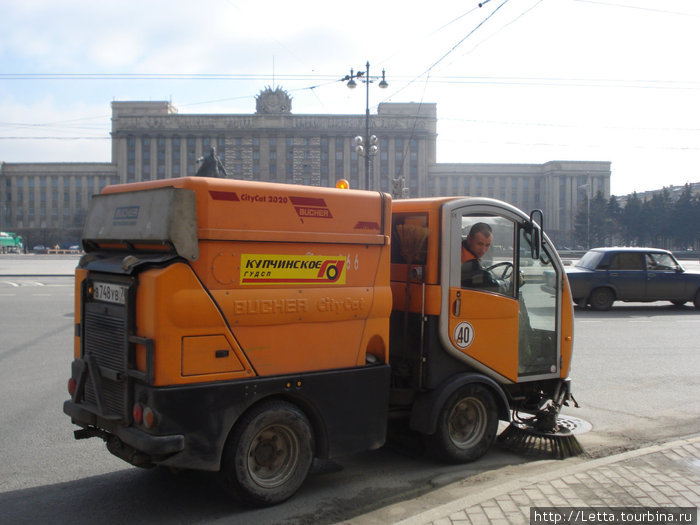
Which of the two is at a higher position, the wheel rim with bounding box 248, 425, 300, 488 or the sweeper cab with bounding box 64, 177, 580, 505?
the sweeper cab with bounding box 64, 177, 580, 505

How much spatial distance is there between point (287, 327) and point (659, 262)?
16472 millimetres

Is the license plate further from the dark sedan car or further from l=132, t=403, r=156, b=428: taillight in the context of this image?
the dark sedan car

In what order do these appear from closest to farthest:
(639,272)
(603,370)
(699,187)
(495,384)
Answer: (495,384)
(603,370)
(639,272)
(699,187)

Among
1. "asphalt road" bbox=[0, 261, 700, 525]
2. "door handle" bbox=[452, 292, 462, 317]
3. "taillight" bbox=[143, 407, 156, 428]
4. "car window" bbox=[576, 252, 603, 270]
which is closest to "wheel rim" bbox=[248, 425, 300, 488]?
"asphalt road" bbox=[0, 261, 700, 525]

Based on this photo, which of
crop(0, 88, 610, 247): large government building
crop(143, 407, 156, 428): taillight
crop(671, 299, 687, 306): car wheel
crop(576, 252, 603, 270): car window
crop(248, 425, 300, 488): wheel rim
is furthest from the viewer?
crop(0, 88, 610, 247): large government building

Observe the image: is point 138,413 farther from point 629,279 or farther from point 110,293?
point 629,279

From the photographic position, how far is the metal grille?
4.12 metres

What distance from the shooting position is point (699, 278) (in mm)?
18359

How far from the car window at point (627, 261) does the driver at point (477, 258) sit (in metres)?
13.6

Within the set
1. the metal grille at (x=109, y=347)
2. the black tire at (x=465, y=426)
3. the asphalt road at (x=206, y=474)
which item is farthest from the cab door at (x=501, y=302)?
the metal grille at (x=109, y=347)

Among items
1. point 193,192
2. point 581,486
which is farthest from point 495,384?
point 193,192

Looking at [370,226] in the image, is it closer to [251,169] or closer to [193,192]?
[193,192]

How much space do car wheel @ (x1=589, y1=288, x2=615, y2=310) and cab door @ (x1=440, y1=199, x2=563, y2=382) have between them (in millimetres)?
12432

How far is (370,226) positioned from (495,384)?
1752mm
